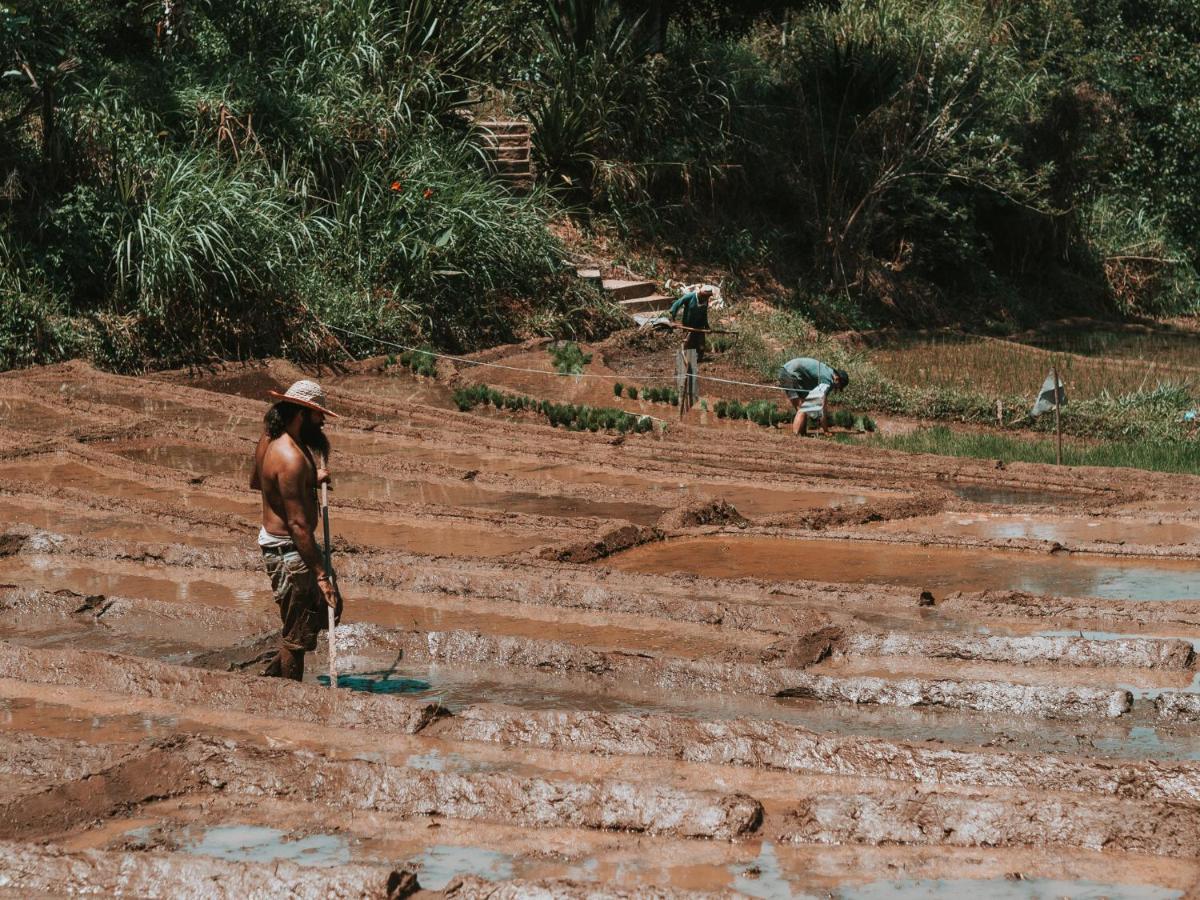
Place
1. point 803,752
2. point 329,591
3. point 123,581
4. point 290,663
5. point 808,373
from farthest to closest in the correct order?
point 808,373, point 123,581, point 290,663, point 329,591, point 803,752

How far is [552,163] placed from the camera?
2264 centimetres

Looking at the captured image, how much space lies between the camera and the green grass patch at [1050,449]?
41.6 feet

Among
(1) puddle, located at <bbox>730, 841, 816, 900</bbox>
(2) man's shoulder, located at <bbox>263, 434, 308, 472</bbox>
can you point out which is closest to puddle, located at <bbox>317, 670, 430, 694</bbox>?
(2) man's shoulder, located at <bbox>263, 434, 308, 472</bbox>

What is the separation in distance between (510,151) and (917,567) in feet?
46.3

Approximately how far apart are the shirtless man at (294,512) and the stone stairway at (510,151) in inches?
608

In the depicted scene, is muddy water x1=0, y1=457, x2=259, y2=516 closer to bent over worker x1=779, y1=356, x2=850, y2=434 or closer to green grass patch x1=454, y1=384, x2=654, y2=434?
green grass patch x1=454, y1=384, x2=654, y2=434

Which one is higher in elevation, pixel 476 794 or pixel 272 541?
pixel 272 541

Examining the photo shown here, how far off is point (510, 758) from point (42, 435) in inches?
349

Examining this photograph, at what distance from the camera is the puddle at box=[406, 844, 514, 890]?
5057mm

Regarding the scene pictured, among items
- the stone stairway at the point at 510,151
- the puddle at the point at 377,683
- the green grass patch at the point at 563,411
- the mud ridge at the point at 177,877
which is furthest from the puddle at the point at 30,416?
the mud ridge at the point at 177,877

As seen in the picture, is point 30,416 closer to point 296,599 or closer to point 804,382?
point 804,382

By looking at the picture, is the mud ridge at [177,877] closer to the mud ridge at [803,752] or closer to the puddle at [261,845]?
the puddle at [261,845]

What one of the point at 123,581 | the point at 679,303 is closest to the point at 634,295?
the point at 679,303

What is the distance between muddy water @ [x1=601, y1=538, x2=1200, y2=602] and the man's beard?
10.4 feet
